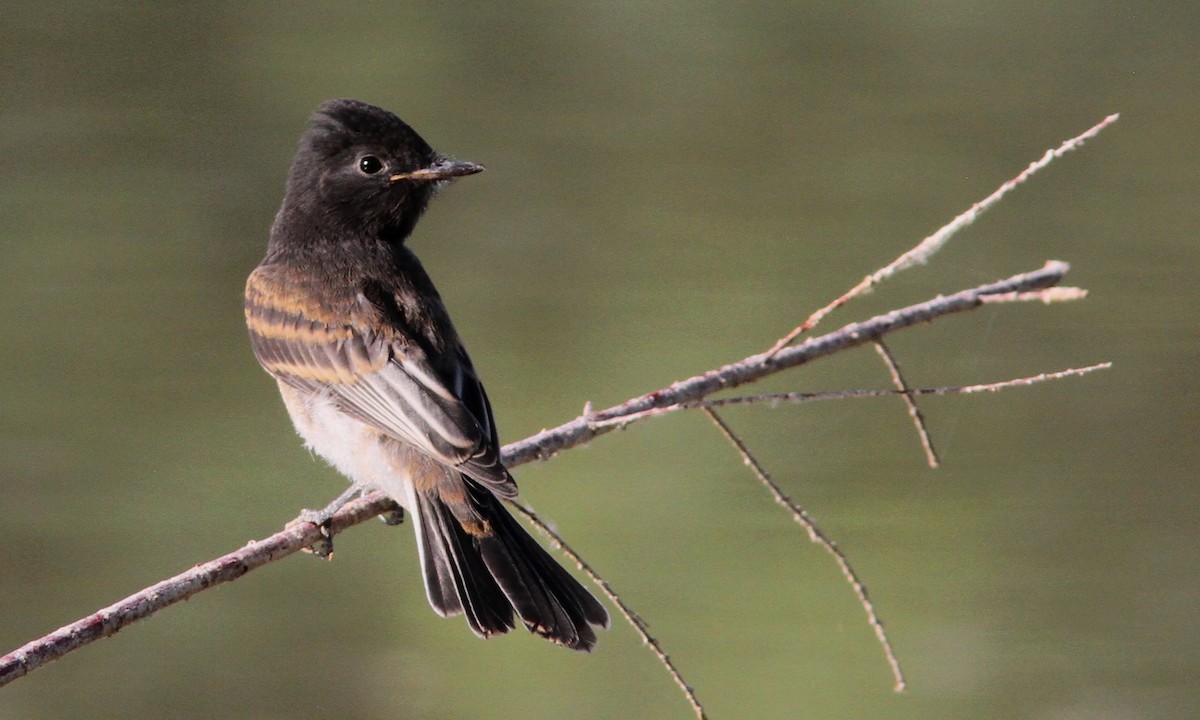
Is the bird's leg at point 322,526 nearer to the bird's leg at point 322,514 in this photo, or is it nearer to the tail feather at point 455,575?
the bird's leg at point 322,514

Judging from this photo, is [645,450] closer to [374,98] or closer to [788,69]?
[374,98]

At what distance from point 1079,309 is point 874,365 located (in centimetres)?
137

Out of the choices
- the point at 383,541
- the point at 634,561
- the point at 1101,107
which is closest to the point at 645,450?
the point at 634,561

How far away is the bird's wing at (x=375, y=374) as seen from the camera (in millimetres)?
3098

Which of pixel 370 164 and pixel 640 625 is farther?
pixel 370 164

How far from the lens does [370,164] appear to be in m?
3.79

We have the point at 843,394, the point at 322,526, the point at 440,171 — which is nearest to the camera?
the point at 843,394

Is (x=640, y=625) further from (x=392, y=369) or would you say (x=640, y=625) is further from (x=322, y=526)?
(x=392, y=369)

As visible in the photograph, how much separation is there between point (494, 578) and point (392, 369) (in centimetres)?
51

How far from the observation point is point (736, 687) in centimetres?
630

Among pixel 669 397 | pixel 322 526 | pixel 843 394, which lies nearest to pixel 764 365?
pixel 669 397

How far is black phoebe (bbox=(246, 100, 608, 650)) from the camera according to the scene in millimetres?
3119

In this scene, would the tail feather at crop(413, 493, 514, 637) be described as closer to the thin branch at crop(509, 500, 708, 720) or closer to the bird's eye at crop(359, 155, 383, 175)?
the thin branch at crop(509, 500, 708, 720)

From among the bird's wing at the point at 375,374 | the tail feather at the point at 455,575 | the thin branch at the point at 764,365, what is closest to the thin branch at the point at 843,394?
the thin branch at the point at 764,365
